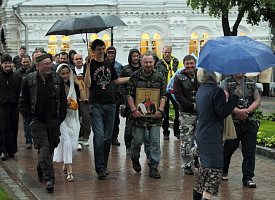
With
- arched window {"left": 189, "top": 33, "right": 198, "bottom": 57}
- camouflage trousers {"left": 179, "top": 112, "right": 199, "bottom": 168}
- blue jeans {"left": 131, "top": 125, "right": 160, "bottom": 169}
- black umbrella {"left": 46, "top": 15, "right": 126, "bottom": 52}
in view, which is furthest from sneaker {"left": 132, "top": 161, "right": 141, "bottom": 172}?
arched window {"left": 189, "top": 33, "right": 198, "bottom": 57}

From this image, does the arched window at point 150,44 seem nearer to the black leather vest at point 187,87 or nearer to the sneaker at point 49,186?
the black leather vest at point 187,87

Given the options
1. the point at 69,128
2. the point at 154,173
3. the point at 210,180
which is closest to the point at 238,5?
the point at 154,173

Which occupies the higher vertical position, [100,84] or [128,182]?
[100,84]

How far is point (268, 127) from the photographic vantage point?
1644 centimetres

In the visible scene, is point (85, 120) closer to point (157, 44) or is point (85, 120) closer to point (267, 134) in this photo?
point (267, 134)

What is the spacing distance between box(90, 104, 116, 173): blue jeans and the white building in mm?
25073

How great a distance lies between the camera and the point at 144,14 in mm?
36938

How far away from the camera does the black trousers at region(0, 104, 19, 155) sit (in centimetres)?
1274

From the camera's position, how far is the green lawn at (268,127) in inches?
598

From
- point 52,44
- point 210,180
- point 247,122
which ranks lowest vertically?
point 210,180

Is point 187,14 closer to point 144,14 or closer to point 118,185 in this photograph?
point 144,14

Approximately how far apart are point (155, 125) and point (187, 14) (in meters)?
27.2

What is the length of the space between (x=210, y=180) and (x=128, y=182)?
8.71 ft

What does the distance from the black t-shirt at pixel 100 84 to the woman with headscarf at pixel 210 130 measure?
2.93 m
